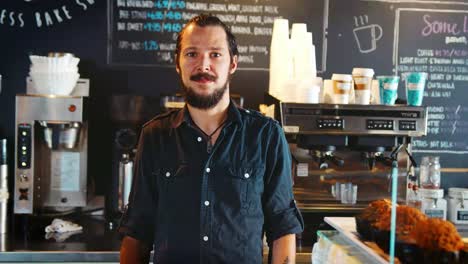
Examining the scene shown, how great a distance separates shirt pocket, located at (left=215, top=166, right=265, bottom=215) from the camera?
199 cm

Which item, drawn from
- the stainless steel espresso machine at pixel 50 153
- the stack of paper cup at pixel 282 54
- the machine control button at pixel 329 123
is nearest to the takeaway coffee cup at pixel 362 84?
the machine control button at pixel 329 123

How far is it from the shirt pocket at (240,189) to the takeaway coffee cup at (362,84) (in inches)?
48.4

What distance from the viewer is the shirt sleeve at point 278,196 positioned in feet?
6.64

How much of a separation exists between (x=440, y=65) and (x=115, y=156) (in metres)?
2.13

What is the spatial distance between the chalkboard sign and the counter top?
1047 millimetres

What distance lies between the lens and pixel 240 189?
199 cm

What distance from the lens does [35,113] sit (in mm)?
3080

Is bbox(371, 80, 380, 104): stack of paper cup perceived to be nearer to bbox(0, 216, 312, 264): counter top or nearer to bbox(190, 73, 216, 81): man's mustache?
bbox(0, 216, 312, 264): counter top

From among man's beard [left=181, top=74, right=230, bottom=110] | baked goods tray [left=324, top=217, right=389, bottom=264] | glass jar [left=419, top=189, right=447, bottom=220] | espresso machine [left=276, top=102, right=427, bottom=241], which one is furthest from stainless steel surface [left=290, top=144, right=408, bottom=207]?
man's beard [left=181, top=74, right=230, bottom=110]

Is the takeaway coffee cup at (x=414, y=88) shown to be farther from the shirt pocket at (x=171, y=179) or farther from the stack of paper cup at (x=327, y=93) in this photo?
A: the shirt pocket at (x=171, y=179)

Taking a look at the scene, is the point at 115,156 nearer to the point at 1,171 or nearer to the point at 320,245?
the point at 1,171

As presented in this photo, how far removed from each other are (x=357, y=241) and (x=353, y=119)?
1185 mm

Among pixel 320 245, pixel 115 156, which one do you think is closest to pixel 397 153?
pixel 320 245

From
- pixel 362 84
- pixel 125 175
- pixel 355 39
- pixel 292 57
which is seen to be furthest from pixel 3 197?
pixel 355 39
